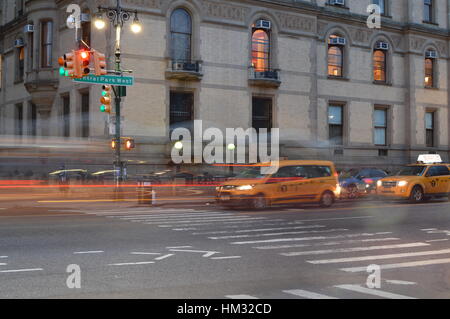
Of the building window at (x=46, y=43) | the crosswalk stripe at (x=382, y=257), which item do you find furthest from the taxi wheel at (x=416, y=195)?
the building window at (x=46, y=43)

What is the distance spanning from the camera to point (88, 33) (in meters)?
33.4

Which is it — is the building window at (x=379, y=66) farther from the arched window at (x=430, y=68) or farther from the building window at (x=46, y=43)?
the building window at (x=46, y=43)

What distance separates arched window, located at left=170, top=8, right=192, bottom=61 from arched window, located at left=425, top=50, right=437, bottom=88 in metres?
20.9

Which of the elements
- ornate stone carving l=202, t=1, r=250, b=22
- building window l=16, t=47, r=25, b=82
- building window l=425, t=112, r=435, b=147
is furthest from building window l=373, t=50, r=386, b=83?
building window l=16, t=47, r=25, b=82

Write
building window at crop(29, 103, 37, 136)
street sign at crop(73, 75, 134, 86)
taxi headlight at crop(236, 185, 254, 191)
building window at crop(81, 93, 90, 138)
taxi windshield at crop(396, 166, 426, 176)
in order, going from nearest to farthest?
taxi headlight at crop(236, 185, 254, 191), street sign at crop(73, 75, 134, 86), taxi windshield at crop(396, 166, 426, 176), building window at crop(81, 93, 90, 138), building window at crop(29, 103, 37, 136)

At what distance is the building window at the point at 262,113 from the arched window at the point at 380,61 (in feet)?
33.9

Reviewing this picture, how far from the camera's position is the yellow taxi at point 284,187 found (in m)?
19.4

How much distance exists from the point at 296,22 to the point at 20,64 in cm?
2037

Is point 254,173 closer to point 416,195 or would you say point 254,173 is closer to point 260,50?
point 416,195

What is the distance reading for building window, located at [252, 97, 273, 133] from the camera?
1409 inches

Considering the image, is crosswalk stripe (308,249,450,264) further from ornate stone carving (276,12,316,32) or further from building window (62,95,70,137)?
building window (62,95,70,137)

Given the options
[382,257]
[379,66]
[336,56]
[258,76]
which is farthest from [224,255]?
[379,66]

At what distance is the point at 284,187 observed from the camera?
1995cm
